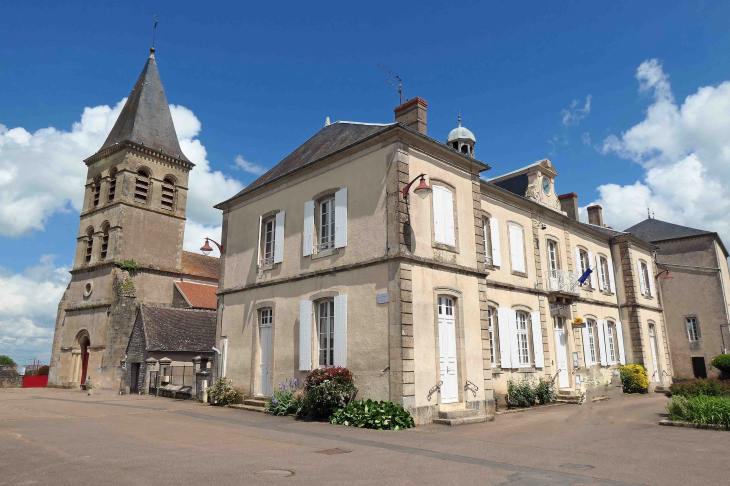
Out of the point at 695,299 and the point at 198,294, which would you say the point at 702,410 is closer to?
the point at 695,299

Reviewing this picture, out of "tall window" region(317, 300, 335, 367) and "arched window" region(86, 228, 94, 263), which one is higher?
"arched window" region(86, 228, 94, 263)

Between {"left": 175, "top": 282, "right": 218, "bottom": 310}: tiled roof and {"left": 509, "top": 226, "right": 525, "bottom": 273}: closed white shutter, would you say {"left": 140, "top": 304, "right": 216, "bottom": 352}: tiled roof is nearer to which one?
{"left": 175, "top": 282, "right": 218, "bottom": 310}: tiled roof

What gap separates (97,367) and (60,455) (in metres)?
20.6

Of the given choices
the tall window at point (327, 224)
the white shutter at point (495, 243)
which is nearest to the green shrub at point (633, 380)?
the white shutter at point (495, 243)

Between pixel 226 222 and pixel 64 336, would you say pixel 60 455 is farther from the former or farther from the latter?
pixel 64 336

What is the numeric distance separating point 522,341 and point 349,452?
9.23m

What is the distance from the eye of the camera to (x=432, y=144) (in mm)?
11289

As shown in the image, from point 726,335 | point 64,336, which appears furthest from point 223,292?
point 726,335

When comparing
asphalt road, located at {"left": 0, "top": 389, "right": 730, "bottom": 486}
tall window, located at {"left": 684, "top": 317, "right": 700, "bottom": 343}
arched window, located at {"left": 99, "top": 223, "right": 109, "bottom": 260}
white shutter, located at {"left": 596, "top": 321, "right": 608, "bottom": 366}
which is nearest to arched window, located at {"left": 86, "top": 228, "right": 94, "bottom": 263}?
arched window, located at {"left": 99, "top": 223, "right": 109, "bottom": 260}

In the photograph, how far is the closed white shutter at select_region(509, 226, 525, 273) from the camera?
14.9 metres

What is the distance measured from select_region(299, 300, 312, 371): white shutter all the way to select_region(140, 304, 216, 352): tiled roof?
11.2 meters

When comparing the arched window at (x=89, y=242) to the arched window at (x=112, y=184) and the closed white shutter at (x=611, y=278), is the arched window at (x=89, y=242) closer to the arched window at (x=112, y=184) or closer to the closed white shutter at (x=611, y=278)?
the arched window at (x=112, y=184)

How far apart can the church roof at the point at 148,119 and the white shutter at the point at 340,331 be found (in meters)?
22.1

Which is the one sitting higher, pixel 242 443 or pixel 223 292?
pixel 223 292
